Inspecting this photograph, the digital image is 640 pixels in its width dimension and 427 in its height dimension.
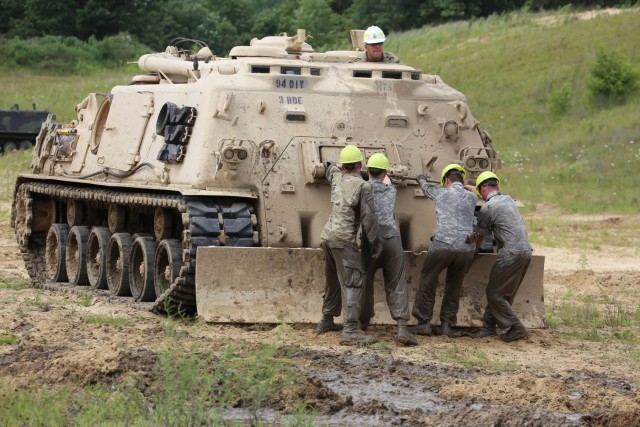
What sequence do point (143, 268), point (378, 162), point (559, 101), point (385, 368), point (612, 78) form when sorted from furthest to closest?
point (559, 101)
point (612, 78)
point (143, 268)
point (378, 162)
point (385, 368)

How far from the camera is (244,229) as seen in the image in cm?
1277

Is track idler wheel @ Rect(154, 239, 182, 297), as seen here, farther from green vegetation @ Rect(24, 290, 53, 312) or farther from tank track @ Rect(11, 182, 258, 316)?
green vegetation @ Rect(24, 290, 53, 312)

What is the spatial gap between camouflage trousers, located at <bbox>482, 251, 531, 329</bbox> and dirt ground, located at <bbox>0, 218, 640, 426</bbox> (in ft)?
0.84

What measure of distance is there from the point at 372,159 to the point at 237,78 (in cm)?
199

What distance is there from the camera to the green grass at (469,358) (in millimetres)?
11328

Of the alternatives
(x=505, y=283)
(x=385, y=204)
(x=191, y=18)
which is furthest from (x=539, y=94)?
(x=191, y=18)

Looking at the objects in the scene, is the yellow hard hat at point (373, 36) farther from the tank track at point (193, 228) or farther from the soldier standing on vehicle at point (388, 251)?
the tank track at point (193, 228)

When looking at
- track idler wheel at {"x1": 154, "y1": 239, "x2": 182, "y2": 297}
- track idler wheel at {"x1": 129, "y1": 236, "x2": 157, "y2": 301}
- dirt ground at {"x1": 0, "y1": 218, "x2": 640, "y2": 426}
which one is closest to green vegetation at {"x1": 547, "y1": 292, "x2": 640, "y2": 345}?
dirt ground at {"x1": 0, "y1": 218, "x2": 640, "y2": 426}

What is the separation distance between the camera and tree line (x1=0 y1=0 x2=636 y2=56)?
198ft

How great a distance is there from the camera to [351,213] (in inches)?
482

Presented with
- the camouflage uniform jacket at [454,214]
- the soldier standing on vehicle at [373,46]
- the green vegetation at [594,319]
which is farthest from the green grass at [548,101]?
the camouflage uniform jacket at [454,214]

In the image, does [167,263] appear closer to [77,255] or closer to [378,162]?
[77,255]

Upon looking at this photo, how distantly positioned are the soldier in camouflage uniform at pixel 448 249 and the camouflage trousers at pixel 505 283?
268 millimetres

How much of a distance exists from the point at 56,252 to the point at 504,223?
Answer: 6.18m
